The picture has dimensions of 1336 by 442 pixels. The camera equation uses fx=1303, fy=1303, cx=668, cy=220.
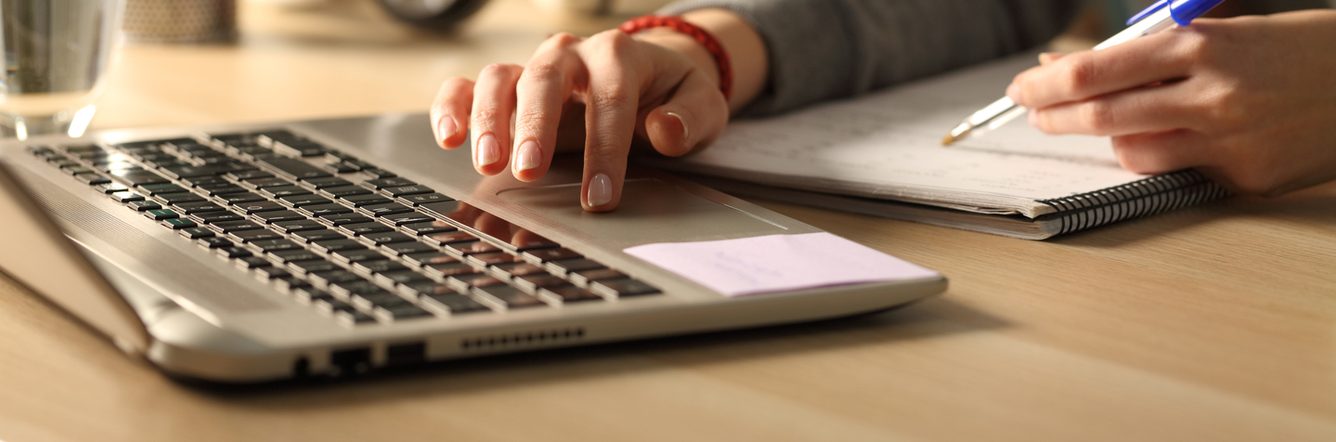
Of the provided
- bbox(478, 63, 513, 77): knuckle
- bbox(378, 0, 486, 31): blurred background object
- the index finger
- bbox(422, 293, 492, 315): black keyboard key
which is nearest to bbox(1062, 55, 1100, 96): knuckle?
the index finger

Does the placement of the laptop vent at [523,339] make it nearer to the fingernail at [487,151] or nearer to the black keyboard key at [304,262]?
the black keyboard key at [304,262]

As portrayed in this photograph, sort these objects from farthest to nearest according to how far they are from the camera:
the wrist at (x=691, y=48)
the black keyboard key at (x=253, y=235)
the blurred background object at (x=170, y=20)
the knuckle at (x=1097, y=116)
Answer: the blurred background object at (x=170, y=20) < the wrist at (x=691, y=48) < the knuckle at (x=1097, y=116) < the black keyboard key at (x=253, y=235)

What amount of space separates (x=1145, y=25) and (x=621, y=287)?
1.28 feet

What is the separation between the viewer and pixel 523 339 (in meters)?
0.41

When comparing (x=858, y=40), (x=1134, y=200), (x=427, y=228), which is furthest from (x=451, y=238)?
(x=858, y=40)

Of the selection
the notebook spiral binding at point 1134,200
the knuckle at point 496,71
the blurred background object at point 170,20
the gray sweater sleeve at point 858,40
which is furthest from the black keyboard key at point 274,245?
the blurred background object at point 170,20

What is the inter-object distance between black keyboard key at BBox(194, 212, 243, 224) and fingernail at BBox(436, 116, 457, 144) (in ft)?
0.44

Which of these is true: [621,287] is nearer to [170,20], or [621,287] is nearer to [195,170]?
[195,170]

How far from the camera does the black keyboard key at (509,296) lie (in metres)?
0.42

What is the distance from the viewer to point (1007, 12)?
44.9 inches

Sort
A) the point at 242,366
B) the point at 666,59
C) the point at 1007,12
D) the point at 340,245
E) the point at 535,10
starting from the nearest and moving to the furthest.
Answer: the point at 242,366
the point at 340,245
the point at 666,59
the point at 1007,12
the point at 535,10

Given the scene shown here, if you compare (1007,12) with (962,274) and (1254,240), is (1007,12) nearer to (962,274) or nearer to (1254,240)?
Answer: (1254,240)

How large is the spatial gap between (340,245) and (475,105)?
0.19 metres

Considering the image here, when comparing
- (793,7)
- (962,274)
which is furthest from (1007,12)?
(962,274)
